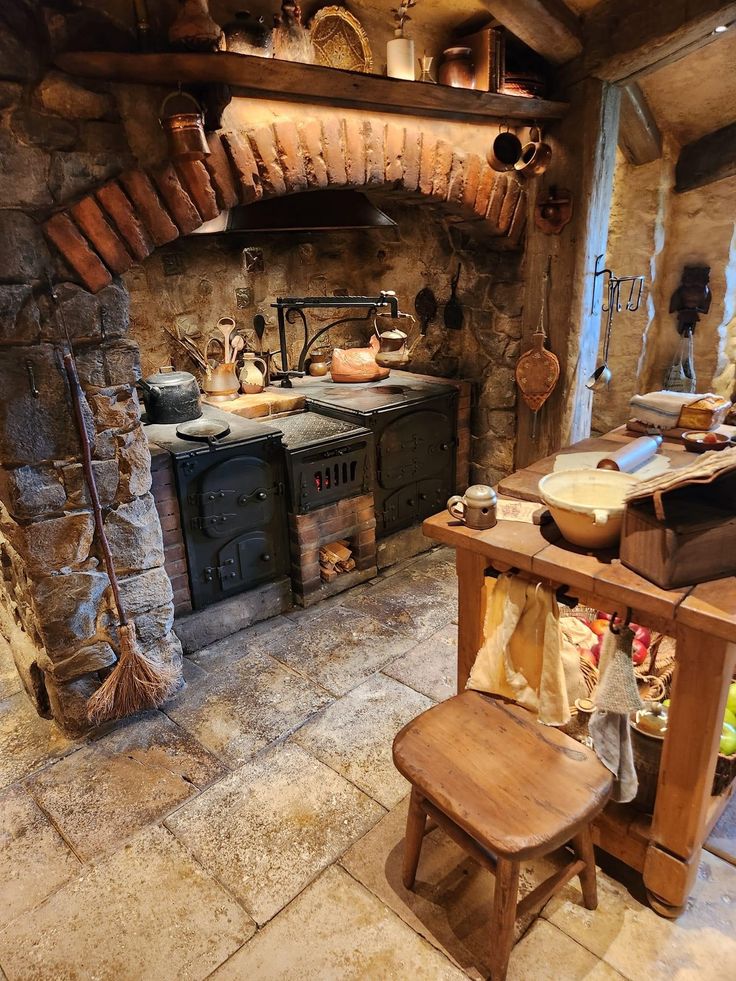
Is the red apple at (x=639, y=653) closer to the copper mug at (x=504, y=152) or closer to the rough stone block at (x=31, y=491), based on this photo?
the rough stone block at (x=31, y=491)

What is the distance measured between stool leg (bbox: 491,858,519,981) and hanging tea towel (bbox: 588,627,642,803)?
1.10 ft

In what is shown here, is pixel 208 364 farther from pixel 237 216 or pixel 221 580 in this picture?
pixel 221 580

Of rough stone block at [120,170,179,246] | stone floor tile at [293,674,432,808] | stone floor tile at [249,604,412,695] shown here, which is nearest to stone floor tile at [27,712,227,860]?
stone floor tile at [293,674,432,808]

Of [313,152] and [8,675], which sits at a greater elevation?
[313,152]

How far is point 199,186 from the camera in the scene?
83.2 inches

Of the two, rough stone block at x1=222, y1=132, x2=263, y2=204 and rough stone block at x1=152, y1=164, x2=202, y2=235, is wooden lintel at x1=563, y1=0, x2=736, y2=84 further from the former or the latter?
rough stone block at x1=152, y1=164, x2=202, y2=235

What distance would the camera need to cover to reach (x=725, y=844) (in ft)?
5.86

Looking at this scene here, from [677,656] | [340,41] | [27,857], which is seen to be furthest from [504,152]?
[27,857]

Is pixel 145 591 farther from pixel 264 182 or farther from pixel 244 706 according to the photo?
pixel 264 182

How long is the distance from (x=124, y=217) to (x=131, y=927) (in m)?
2.00

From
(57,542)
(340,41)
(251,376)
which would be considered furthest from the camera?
(251,376)

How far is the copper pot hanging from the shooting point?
1947 millimetres

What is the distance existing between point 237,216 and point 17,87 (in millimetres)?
1348

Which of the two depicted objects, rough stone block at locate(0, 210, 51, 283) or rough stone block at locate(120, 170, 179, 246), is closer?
rough stone block at locate(0, 210, 51, 283)
